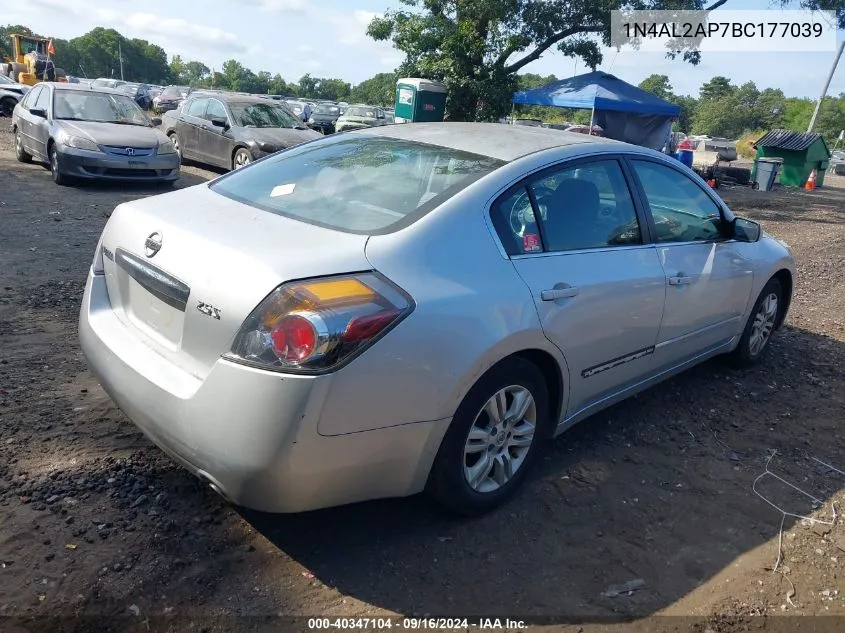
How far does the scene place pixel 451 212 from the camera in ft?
8.89

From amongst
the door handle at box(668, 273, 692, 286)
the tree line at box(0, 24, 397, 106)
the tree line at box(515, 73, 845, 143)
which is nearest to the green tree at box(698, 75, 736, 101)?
the tree line at box(515, 73, 845, 143)

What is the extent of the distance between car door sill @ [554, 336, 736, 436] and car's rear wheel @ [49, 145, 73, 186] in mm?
9039

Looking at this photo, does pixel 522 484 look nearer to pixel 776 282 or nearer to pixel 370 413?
pixel 370 413

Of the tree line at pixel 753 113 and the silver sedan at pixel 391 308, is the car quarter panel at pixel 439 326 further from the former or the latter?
the tree line at pixel 753 113

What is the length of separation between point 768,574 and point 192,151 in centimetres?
1261

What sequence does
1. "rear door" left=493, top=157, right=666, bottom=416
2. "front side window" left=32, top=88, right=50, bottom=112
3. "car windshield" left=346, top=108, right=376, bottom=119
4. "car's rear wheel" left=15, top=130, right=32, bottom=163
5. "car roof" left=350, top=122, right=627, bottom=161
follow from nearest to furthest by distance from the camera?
"rear door" left=493, top=157, right=666, bottom=416
"car roof" left=350, top=122, right=627, bottom=161
"front side window" left=32, top=88, right=50, bottom=112
"car's rear wheel" left=15, top=130, right=32, bottom=163
"car windshield" left=346, top=108, right=376, bottom=119

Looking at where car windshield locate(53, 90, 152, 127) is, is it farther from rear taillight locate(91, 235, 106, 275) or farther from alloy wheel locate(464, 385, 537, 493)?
alloy wheel locate(464, 385, 537, 493)

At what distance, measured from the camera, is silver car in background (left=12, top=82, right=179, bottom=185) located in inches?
382

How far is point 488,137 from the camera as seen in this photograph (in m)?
3.45

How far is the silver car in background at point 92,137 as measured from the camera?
9.71 m

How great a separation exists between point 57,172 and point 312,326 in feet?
30.7

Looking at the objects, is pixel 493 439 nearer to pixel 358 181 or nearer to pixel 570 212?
pixel 570 212

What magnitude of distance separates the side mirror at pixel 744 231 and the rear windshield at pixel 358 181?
2105mm

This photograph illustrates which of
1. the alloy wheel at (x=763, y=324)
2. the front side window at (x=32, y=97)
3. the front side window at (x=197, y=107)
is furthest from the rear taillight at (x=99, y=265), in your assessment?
the front side window at (x=197, y=107)
